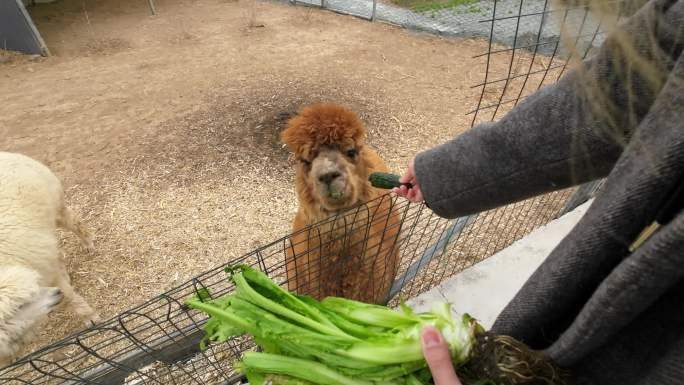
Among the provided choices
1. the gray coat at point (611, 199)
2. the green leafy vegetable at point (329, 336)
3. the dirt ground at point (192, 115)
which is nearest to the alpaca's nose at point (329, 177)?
the green leafy vegetable at point (329, 336)

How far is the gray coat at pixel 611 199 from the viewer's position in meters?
0.74

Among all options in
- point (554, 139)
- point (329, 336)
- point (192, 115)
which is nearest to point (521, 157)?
point (554, 139)

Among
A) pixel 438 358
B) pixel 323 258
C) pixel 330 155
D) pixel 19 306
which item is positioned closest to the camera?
pixel 438 358

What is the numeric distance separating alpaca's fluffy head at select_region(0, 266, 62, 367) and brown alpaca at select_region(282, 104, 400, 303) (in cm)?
185

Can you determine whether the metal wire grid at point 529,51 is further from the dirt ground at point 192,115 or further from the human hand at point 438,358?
the human hand at point 438,358

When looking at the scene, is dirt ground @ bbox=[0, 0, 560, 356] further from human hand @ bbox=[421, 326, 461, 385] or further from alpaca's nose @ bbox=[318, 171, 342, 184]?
human hand @ bbox=[421, 326, 461, 385]

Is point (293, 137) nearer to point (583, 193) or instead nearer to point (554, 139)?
point (554, 139)

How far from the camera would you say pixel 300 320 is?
1.32 m

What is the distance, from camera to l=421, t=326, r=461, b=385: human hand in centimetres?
101

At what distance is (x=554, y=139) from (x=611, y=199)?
1.39ft

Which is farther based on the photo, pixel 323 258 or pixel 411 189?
pixel 323 258

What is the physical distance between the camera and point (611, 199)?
0.84 m

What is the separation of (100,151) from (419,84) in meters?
5.14

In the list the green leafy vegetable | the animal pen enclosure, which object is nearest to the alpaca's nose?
the animal pen enclosure
